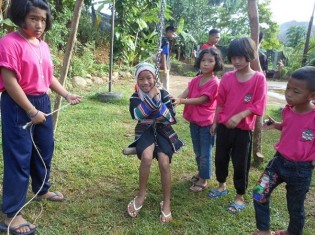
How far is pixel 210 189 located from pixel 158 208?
66cm

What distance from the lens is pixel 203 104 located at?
119 inches

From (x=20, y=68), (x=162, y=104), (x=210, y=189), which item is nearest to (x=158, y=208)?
(x=210, y=189)

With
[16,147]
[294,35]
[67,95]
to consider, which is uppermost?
[294,35]

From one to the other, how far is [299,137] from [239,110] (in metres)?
0.63

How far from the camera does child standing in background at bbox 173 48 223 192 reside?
2926mm

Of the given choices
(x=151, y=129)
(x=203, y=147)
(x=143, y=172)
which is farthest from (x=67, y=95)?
(x=203, y=147)

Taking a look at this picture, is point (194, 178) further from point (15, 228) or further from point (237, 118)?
point (15, 228)

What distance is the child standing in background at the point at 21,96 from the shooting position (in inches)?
84.1

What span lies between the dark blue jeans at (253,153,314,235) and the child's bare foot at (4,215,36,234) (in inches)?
66.9

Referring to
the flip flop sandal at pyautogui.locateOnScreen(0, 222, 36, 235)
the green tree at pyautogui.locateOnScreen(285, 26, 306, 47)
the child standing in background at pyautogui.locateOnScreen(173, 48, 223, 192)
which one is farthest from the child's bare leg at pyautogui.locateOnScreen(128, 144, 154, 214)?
the green tree at pyautogui.locateOnScreen(285, 26, 306, 47)

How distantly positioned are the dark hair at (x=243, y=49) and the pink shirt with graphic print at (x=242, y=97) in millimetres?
179

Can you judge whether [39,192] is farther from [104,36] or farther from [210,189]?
[104,36]

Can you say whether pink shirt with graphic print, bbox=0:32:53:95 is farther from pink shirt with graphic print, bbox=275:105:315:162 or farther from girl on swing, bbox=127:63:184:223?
pink shirt with graphic print, bbox=275:105:315:162

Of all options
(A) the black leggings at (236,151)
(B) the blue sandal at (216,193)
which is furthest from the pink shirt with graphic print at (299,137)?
(B) the blue sandal at (216,193)
